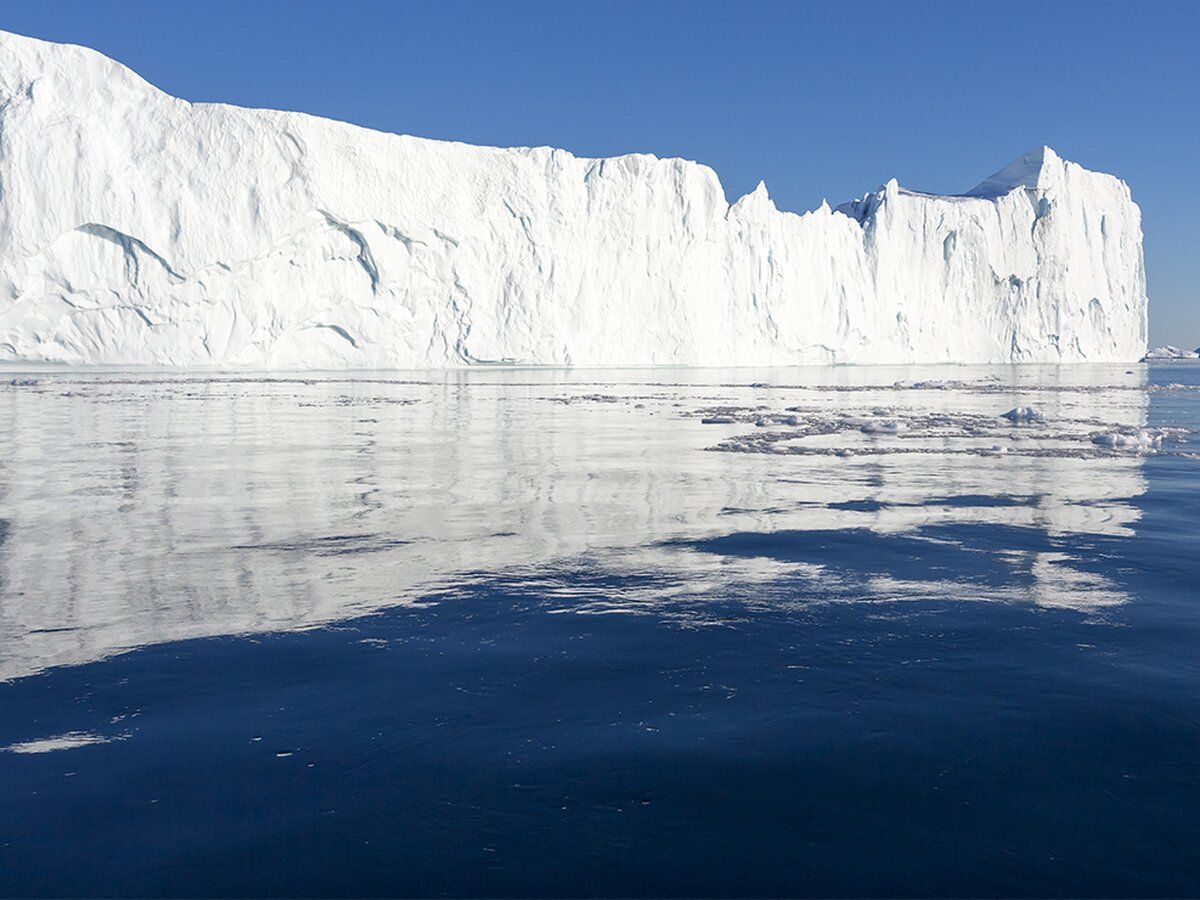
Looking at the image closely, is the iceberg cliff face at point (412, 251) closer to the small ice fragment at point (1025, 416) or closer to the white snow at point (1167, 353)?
the small ice fragment at point (1025, 416)

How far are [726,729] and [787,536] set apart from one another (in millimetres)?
3547

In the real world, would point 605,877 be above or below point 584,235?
below

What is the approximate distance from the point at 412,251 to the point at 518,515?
115 feet

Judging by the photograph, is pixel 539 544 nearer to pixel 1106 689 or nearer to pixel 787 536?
pixel 787 536

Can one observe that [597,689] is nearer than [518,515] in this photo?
Yes

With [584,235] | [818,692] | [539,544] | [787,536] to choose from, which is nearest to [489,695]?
[818,692]

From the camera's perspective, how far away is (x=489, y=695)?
3.87 m

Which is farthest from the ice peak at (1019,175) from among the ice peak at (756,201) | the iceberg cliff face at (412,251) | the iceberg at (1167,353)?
the iceberg at (1167,353)

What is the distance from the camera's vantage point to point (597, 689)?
13.0ft

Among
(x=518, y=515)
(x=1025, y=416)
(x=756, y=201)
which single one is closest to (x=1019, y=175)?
(x=756, y=201)

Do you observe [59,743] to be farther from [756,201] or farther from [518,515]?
[756,201]

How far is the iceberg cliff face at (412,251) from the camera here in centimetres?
Answer: 3441

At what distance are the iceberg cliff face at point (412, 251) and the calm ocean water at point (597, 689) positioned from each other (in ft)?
96.1

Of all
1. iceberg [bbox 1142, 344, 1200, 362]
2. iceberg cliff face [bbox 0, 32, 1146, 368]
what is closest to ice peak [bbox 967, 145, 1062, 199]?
iceberg cliff face [bbox 0, 32, 1146, 368]
